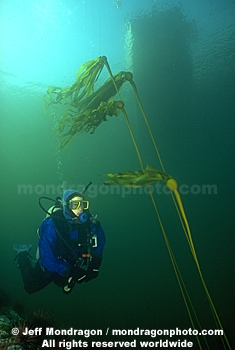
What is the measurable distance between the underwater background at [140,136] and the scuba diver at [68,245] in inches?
141

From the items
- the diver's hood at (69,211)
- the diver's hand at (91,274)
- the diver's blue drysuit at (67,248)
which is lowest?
the diver's hand at (91,274)

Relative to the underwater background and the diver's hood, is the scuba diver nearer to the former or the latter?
the diver's hood

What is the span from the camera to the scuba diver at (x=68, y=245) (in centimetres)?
341

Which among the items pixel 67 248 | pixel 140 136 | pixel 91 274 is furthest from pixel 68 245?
pixel 140 136

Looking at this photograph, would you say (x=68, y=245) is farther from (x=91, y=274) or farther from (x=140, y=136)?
(x=140, y=136)

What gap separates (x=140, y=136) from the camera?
8.12 meters

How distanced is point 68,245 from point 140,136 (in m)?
5.59

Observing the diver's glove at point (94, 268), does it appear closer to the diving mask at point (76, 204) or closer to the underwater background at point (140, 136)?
the diving mask at point (76, 204)

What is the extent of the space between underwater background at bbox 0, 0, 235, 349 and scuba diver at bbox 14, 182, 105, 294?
3586 mm

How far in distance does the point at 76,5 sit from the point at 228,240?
350 inches

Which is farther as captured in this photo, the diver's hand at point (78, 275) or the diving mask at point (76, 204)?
the diving mask at point (76, 204)

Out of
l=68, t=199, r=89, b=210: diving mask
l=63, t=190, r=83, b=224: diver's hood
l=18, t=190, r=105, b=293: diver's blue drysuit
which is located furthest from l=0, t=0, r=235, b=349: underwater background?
l=68, t=199, r=89, b=210: diving mask

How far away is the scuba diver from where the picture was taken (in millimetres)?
3412

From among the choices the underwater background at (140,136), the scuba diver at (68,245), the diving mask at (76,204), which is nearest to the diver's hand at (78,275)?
the scuba diver at (68,245)
